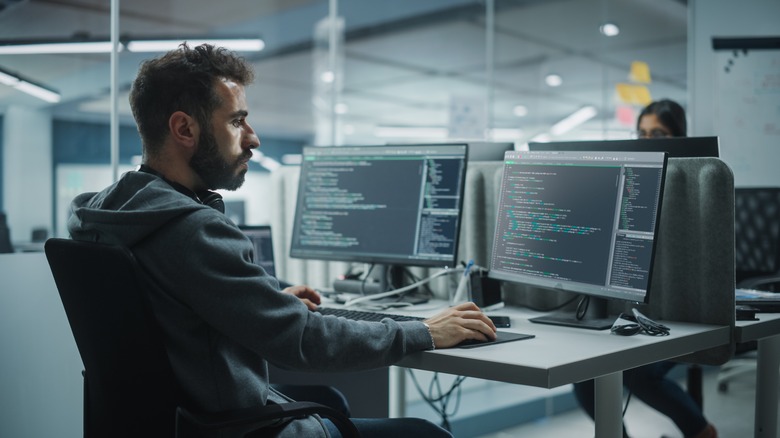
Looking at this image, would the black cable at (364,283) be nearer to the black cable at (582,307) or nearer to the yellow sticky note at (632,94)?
the black cable at (582,307)

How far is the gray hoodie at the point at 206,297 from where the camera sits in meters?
1.23

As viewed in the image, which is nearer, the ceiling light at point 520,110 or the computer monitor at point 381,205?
the computer monitor at point 381,205

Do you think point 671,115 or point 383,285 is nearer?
point 383,285

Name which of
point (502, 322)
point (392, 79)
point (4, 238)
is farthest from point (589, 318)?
point (392, 79)

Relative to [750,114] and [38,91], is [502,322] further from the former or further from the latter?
[750,114]

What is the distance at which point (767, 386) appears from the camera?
196 cm

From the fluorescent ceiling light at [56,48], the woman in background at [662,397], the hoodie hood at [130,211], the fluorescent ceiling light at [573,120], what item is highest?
the fluorescent ceiling light at [573,120]

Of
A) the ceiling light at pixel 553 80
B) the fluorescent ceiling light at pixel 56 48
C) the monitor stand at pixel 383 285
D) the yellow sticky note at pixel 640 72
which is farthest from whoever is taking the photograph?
the ceiling light at pixel 553 80

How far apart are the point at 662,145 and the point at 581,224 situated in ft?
1.41

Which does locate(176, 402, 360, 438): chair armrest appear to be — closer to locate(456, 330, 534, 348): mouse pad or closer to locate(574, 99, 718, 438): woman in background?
locate(456, 330, 534, 348): mouse pad

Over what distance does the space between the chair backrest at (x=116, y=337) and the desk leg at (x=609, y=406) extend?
0.83 meters

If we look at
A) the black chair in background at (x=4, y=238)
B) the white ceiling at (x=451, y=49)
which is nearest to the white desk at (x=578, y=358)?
the black chair in background at (x=4, y=238)

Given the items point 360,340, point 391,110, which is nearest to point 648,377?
point 360,340

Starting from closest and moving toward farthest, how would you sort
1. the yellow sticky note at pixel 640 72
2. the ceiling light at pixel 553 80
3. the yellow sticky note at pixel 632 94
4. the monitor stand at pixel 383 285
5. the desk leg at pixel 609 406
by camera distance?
the desk leg at pixel 609 406, the monitor stand at pixel 383 285, the yellow sticky note at pixel 632 94, the yellow sticky note at pixel 640 72, the ceiling light at pixel 553 80
